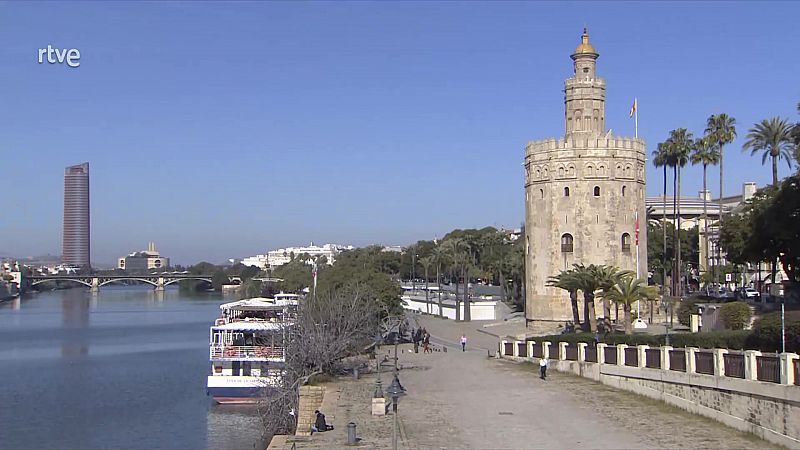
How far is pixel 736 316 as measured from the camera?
35062 mm

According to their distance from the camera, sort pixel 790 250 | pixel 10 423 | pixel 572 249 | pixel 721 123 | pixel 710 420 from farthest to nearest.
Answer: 1. pixel 721 123
2. pixel 572 249
3. pixel 790 250
4. pixel 10 423
5. pixel 710 420

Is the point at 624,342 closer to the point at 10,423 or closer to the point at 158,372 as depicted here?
the point at 10,423

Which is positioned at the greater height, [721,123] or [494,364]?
[721,123]

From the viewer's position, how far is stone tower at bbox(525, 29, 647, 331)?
154 feet

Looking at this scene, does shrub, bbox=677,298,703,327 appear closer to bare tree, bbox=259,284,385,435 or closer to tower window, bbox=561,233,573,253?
tower window, bbox=561,233,573,253

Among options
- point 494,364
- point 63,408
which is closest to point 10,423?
point 63,408

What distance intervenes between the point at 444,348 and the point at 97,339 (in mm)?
36239

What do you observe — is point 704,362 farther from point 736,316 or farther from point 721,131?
point 721,131

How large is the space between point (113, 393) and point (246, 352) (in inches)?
279

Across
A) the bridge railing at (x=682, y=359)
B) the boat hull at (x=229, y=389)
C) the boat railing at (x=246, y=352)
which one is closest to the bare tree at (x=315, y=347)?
the boat railing at (x=246, y=352)

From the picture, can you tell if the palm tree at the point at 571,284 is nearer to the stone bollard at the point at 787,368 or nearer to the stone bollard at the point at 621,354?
the stone bollard at the point at 621,354

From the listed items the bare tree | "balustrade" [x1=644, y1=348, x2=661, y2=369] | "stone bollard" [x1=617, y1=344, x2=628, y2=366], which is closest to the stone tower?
the bare tree

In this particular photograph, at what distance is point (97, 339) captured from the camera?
73.7m

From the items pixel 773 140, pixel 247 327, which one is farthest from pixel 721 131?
pixel 247 327
